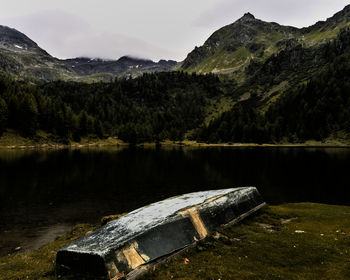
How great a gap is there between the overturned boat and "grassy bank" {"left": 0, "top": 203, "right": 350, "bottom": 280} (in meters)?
0.69

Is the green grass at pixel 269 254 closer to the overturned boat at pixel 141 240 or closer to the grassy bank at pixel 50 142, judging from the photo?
the overturned boat at pixel 141 240

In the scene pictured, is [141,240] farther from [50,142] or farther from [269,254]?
[50,142]

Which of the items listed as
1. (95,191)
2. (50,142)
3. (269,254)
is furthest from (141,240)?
(50,142)

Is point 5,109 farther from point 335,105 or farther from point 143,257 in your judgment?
point 335,105

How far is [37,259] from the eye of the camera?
15.4 meters

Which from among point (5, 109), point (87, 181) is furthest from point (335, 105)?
point (5, 109)

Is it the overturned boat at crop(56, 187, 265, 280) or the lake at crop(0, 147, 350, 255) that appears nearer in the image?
the overturned boat at crop(56, 187, 265, 280)

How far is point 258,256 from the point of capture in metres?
12.5

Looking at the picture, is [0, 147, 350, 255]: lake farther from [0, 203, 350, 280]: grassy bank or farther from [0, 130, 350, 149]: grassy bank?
[0, 130, 350, 149]: grassy bank

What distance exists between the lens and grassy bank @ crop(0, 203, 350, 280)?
1067cm

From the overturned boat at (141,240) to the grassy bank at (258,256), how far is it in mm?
690

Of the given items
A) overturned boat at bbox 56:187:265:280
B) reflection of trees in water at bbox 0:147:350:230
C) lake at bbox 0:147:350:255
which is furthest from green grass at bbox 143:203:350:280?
reflection of trees in water at bbox 0:147:350:230

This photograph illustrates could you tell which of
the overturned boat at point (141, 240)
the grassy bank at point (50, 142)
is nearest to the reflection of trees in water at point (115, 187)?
the overturned boat at point (141, 240)

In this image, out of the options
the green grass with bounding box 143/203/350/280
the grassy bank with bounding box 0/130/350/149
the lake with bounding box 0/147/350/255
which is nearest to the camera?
the green grass with bounding box 143/203/350/280
